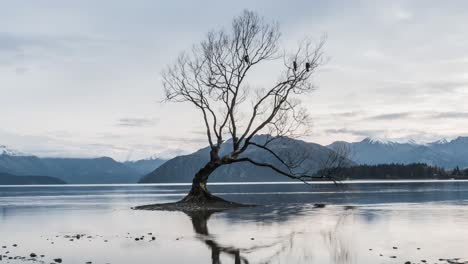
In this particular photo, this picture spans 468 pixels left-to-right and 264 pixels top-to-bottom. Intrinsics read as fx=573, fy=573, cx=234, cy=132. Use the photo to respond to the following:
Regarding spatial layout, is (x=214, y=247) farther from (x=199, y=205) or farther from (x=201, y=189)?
(x=201, y=189)

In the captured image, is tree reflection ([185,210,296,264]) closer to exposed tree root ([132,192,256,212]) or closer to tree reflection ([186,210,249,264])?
tree reflection ([186,210,249,264])

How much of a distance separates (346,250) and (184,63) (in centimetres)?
4410

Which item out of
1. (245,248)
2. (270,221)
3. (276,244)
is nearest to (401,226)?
(270,221)

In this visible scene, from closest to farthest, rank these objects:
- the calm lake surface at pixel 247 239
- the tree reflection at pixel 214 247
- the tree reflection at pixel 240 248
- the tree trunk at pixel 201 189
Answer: the tree reflection at pixel 214 247
the tree reflection at pixel 240 248
the calm lake surface at pixel 247 239
the tree trunk at pixel 201 189

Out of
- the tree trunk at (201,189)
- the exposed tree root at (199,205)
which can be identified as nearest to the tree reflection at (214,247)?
the exposed tree root at (199,205)

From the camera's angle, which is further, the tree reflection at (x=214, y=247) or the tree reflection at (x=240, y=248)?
the tree reflection at (x=240, y=248)

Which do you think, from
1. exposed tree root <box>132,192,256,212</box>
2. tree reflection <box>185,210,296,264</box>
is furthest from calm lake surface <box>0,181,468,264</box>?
exposed tree root <box>132,192,256,212</box>

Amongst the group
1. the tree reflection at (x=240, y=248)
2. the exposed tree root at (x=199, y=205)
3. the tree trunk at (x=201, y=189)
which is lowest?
the tree reflection at (x=240, y=248)

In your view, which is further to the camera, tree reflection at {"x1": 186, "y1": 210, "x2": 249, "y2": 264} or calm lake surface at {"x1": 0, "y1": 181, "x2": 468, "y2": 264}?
calm lake surface at {"x1": 0, "y1": 181, "x2": 468, "y2": 264}

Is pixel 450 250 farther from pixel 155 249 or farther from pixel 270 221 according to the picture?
pixel 270 221

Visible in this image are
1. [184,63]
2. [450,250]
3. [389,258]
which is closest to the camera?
[389,258]

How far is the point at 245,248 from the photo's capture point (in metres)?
29.8

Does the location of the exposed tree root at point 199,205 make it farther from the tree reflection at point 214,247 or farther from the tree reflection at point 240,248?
the tree reflection at point 240,248

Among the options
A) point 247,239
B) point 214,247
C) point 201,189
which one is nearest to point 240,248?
point 214,247
